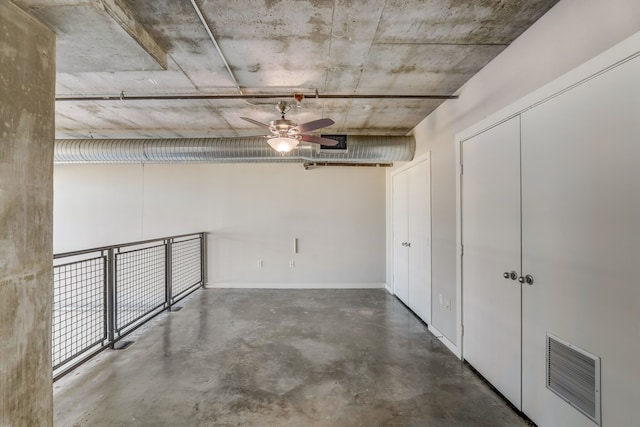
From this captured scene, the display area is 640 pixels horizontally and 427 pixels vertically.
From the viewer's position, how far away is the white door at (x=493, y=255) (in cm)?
197

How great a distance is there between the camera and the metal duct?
3678 millimetres

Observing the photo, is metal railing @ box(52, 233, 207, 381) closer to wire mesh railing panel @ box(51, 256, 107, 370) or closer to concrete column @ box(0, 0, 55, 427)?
wire mesh railing panel @ box(51, 256, 107, 370)

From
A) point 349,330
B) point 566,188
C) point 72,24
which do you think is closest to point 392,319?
point 349,330

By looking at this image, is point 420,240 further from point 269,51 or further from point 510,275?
point 269,51

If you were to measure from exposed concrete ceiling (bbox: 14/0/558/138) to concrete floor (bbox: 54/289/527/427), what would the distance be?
2526 millimetres

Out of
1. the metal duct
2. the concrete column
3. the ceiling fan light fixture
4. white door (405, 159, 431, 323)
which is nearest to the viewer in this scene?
the concrete column

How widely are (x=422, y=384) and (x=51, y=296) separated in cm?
269

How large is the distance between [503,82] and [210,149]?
11.0 ft

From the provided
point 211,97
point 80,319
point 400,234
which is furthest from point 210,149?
point 400,234

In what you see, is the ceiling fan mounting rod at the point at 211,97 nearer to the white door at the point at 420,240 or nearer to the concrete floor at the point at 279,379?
the white door at the point at 420,240

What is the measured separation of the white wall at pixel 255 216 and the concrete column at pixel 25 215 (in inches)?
149

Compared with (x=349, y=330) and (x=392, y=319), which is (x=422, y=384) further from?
(x=392, y=319)

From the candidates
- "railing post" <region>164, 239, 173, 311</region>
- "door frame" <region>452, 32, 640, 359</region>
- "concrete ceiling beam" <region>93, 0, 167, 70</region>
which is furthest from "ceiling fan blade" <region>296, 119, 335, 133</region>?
A: "railing post" <region>164, 239, 173, 311</region>

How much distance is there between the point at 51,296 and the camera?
1.47 m
